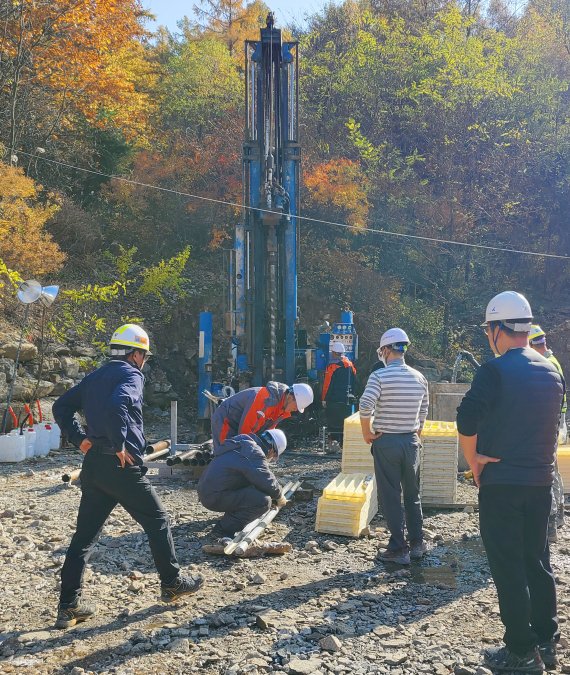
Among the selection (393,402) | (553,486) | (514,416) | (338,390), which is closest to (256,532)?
(393,402)

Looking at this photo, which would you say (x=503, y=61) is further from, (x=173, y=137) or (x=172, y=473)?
(x=172, y=473)

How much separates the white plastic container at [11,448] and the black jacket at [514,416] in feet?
27.2

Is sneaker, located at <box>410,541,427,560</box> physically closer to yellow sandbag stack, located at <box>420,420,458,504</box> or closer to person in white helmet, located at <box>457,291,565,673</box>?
yellow sandbag stack, located at <box>420,420,458,504</box>

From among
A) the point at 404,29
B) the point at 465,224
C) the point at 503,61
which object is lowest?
the point at 465,224

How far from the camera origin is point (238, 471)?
20.3ft

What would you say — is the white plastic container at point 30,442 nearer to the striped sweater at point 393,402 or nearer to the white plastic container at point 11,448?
the white plastic container at point 11,448

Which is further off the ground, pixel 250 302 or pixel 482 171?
pixel 482 171

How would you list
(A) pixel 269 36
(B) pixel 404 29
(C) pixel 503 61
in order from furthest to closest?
(B) pixel 404 29, (C) pixel 503 61, (A) pixel 269 36

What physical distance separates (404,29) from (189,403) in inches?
652

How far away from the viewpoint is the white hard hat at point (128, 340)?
464 cm

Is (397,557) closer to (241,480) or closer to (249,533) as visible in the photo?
(249,533)

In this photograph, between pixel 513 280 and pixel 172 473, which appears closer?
pixel 172 473

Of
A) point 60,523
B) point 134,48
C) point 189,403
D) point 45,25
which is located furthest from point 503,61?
point 60,523

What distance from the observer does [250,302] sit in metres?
11.6
